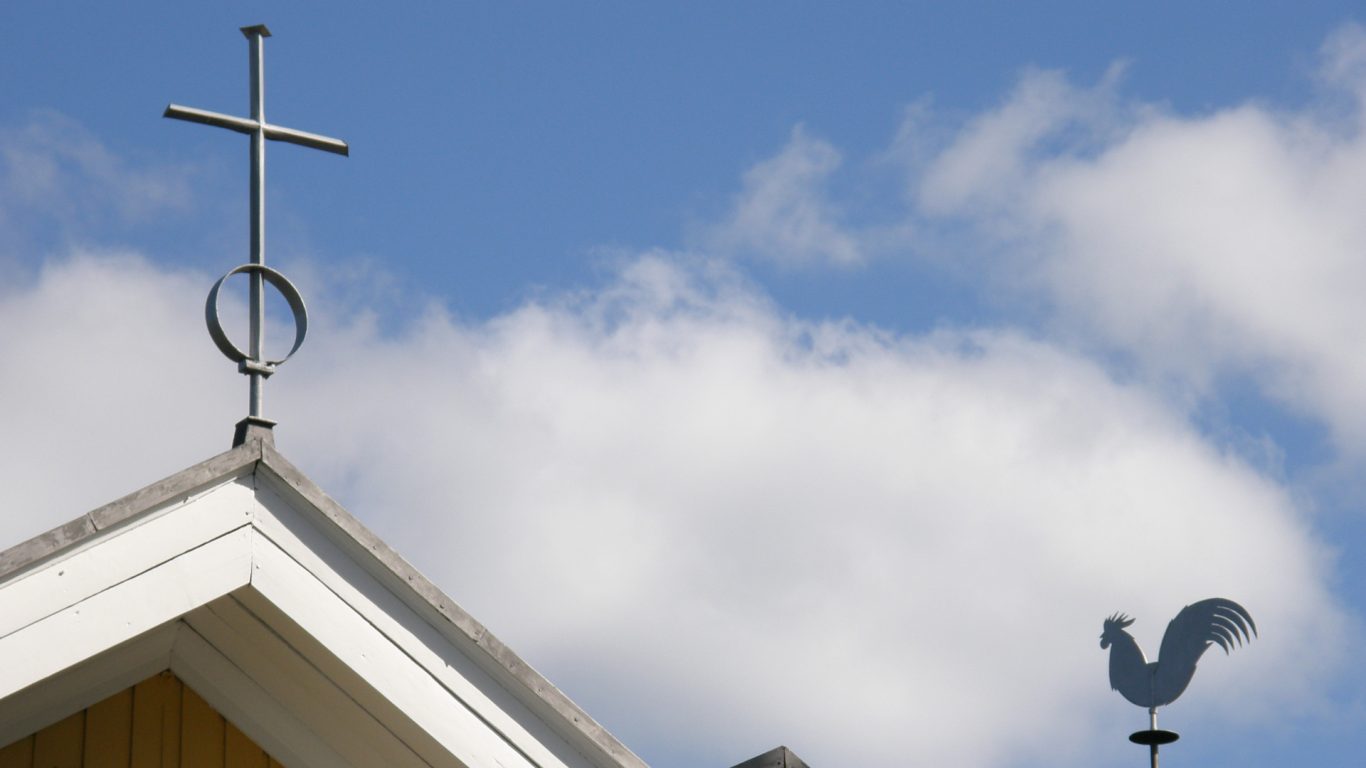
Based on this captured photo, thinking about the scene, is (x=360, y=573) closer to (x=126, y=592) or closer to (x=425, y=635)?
(x=425, y=635)

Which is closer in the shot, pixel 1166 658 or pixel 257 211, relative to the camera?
pixel 257 211

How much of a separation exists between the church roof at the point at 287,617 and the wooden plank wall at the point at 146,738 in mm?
206

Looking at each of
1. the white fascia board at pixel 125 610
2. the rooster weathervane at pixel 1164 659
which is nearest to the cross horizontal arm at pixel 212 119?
the white fascia board at pixel 125 610

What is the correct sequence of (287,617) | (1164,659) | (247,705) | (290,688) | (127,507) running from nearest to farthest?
(127,507) → (287,617) → (290,688) → (247,705) → (1164,659)

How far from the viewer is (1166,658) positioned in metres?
9.92

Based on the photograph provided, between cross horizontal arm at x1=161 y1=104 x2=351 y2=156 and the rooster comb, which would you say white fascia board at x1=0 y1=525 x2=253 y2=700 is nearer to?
cross horizontal arm at x1=161 y1=104 x2=351 y2=156

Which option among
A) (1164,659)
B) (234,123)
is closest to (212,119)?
(234,123)

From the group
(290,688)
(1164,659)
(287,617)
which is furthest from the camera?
(1164,659)

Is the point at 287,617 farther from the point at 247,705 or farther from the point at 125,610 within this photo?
the point at 247,705

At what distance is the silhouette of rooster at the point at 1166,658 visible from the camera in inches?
385

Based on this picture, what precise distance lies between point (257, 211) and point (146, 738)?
1.61 metres

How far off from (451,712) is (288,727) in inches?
31.6

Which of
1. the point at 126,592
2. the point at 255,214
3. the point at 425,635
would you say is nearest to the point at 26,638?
the point at 126,592

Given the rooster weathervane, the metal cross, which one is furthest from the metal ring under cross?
the rooster weathervane
